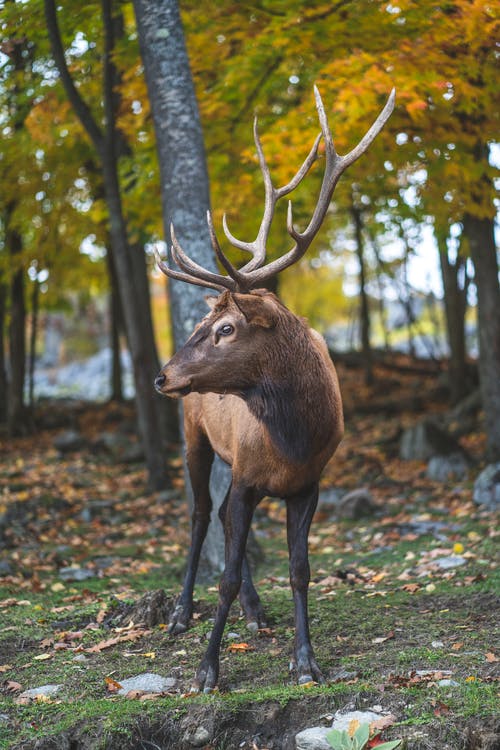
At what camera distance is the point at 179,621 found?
213 inches

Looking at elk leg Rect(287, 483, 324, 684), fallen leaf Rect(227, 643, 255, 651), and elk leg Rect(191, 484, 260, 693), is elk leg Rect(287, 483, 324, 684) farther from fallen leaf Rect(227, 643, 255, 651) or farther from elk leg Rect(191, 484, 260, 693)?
fallen leaf Rect(227, 643, 255, 651)

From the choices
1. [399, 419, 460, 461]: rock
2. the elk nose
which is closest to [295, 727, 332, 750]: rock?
the elk nose

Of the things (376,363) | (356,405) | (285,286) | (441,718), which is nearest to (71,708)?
(441,718)

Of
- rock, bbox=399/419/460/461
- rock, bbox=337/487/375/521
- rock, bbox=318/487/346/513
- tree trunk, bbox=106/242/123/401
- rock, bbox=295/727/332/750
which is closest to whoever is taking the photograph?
rock, bbox=295/727/332/750

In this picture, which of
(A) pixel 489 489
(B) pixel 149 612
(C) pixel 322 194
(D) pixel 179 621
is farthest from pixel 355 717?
(A) pixel 489 489

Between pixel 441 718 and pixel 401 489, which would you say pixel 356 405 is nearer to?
pixel 401 489

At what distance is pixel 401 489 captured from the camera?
34.8 feet

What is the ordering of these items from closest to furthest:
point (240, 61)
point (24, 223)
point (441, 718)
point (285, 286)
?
point (441, 718), point (240, 61), point (24, 223), point (285, 286)

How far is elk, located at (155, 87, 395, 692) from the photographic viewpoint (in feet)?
14.3

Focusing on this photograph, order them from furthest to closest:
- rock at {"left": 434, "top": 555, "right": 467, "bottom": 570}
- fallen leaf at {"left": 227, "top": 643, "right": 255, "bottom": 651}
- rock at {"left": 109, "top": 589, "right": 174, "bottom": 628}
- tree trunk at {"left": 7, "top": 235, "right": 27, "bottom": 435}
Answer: tree trunk at {"left": 7, "top": 235, "right": 27, "bottom": 435} → rock at {"left": 434, "top": 555, "right": 467, "bottom": 570} → rock at {"left": 109, "top": 589, "right": 174, "bottom": 628} → fallen leaf at {"left": 227, "top": 643, "right": 255, "bottom": 651}

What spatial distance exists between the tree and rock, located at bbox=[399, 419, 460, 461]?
356 cm

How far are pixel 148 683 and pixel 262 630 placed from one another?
3.29ft

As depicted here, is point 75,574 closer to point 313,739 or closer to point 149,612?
point 149,612

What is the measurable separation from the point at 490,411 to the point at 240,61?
496cm
